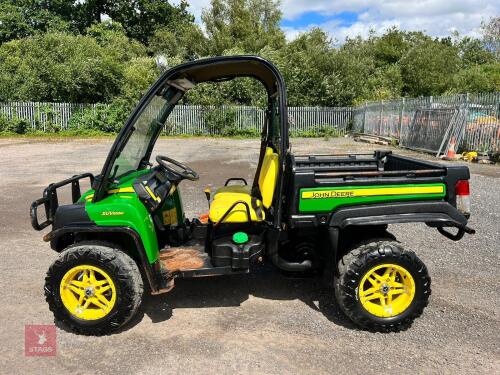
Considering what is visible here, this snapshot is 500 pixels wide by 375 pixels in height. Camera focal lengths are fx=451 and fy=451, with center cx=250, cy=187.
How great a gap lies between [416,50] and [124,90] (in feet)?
75.8

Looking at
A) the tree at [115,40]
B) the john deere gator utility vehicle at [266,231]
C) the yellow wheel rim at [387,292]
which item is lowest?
the yellow wheel rim at [387,292]

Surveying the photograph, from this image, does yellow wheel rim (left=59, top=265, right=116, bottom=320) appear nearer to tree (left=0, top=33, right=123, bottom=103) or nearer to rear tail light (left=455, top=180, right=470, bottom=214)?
rear tail light (left=455, top=180, right=470, bottom=214)

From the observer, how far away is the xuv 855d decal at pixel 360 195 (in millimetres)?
3551

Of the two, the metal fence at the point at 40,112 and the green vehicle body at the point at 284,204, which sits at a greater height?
the metal fence at the point at 40,112

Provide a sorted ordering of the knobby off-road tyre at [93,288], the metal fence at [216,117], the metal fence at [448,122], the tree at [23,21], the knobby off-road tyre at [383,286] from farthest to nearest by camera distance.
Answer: the tree at [23,21] < the metal fence at [216,117] < the metal fence at [448,122] < the knobby off-road tyre at [383,286] < the knobby off-road tyre at [93,288]

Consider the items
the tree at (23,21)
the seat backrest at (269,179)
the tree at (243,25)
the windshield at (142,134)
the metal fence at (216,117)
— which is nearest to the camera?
the windshield at (142,134)

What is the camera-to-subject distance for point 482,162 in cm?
1359

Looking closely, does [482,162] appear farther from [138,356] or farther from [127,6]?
[127,6]

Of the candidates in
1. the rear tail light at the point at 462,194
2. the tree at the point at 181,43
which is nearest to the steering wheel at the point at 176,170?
the rear tail light at the point at 462,194

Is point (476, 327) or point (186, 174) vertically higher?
point (186, 174)

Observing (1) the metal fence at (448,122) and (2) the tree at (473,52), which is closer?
(1) the metal fence at (448,122)

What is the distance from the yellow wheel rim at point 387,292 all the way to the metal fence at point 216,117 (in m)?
19.6

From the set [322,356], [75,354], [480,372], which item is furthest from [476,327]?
[75,354]

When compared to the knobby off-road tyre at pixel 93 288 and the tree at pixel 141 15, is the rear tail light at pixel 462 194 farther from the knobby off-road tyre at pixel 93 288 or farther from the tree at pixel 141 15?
the tree at pixel 141 15
